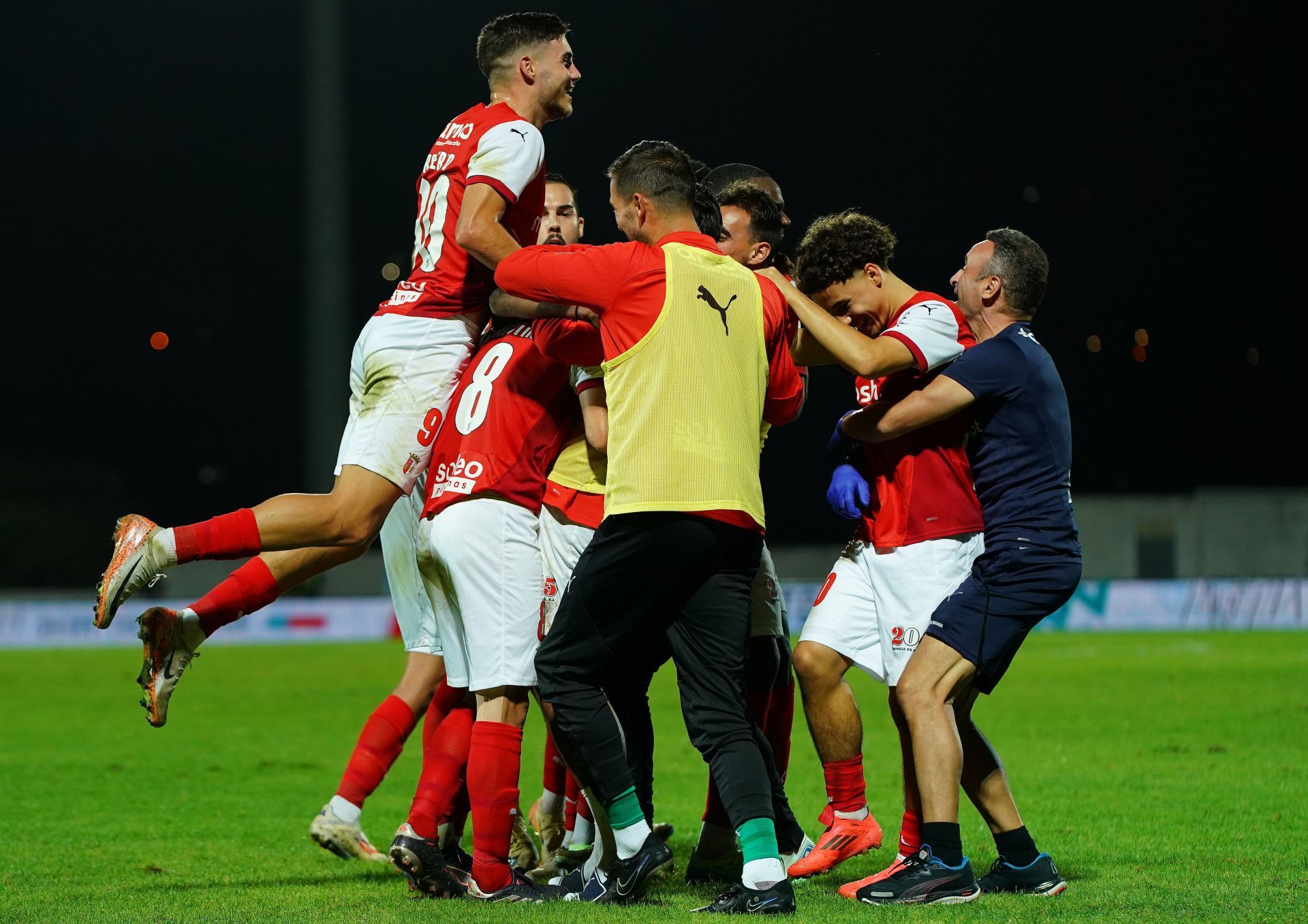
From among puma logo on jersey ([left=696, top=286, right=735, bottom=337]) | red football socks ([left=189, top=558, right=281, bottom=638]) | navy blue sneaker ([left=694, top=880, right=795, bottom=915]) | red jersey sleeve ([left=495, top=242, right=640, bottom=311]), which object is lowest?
navy blue sneaker ([left=694, top=880, right=795, bottom=915])

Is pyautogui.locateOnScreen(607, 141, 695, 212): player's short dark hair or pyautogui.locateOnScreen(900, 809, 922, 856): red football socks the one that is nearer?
pyautogui.locateOnScreen(607, 141, 695, 212): player's short dark hair

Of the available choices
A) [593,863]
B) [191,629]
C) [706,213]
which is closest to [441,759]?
→ [593,863]

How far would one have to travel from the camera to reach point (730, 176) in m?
5.92

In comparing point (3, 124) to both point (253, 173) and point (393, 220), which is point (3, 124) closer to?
point (253, 173)

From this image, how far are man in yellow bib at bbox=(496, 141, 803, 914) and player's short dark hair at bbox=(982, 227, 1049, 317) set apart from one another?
100cm

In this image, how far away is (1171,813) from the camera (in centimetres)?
655

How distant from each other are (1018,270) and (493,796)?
2621 mm

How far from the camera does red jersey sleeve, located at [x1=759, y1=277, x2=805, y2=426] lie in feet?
15.1

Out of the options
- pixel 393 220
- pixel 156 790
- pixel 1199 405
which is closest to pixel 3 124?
pixel 393 220

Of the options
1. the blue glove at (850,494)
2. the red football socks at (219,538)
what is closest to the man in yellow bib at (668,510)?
the blue glove at (850,494)

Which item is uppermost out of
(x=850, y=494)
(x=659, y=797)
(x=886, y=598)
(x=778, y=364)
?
(x=778, y=364)

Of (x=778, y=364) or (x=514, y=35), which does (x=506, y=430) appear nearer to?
(x=778, y=364)

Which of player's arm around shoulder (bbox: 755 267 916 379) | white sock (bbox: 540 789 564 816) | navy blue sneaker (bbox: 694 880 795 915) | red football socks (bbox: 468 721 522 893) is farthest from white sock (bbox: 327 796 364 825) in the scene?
player's arm around shoulder (bbox: 755 267 916 379)

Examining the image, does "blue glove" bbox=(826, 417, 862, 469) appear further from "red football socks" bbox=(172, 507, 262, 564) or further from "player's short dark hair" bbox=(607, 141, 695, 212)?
"red football socks" bbox=(172, 507, 262, 564)
